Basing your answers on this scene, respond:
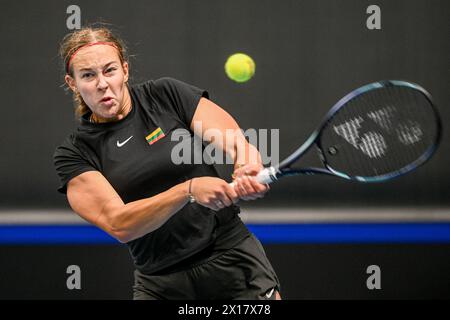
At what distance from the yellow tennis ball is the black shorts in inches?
74.9

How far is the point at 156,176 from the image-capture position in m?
1.89

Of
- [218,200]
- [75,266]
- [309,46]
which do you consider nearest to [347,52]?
[309,46]

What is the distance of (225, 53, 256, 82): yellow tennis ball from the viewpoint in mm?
3734

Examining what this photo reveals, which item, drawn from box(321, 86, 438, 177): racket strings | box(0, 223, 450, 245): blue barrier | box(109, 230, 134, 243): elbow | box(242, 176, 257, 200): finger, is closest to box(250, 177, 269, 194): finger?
box(242, 176, 257, 200): finger

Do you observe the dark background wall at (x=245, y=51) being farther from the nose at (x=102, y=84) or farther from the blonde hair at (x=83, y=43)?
the nose at (x=102, y=84)

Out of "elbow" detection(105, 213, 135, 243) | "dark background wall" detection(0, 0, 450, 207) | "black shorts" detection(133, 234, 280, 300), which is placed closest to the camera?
"elbow" detection(105, 213, 135, 243)

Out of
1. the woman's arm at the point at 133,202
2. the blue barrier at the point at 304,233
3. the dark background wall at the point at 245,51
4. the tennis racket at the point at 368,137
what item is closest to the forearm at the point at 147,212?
the woman's arm at the point at 133,202

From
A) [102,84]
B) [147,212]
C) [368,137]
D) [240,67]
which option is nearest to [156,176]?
[147,212]

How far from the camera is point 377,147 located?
6.06 ft

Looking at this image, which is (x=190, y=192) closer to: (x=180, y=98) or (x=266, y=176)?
Result: (x=266, y=176)

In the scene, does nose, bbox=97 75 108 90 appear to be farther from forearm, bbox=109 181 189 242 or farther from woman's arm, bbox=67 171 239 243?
forearm, bbox=109 181 189 242

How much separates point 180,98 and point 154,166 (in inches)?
8.1

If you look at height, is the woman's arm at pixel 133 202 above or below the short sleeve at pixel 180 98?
below

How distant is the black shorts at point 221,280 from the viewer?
6.23 ft
